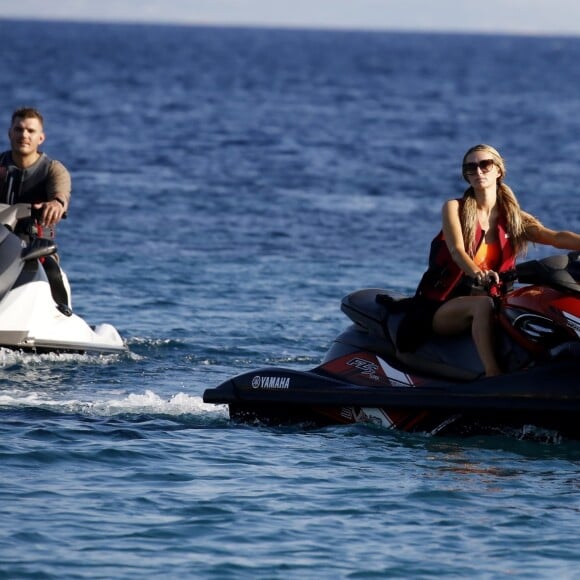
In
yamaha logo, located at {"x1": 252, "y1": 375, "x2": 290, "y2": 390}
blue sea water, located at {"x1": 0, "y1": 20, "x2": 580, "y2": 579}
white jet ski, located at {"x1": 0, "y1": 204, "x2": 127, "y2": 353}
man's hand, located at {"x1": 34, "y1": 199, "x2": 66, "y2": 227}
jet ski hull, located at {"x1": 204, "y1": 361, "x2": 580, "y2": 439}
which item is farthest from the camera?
man's hand, located at {"x1": 34, "y1": 199, "x2": 66, "y2": 227}

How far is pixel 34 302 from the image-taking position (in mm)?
9773

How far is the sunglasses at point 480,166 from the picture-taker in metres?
7.75

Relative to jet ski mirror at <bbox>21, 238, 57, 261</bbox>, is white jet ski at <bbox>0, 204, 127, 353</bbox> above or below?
below

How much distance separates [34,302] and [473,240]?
325 centimetres

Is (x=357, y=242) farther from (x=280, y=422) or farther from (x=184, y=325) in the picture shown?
(x=280, y=422)

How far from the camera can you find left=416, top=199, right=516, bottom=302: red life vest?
784 centimetres

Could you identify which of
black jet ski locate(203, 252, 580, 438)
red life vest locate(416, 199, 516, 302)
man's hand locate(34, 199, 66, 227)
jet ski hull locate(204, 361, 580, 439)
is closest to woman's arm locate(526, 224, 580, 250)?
red life vest locate(416, 199, 516, 302)

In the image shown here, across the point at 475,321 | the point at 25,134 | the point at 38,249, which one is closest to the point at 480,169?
the point at 475,321

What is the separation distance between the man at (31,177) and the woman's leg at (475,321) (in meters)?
3.20

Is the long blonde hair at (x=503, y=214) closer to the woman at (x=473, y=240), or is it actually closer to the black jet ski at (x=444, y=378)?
the woman at (x=473, y=240)

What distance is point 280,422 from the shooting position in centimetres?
820

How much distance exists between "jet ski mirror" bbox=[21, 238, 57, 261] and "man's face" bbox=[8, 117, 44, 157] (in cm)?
61

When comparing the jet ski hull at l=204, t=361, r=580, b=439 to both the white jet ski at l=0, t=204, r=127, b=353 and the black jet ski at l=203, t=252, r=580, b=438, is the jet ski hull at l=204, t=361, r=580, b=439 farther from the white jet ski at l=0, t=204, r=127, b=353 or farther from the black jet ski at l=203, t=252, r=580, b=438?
the white jet ski at l=0, t=204, r=127, b=353

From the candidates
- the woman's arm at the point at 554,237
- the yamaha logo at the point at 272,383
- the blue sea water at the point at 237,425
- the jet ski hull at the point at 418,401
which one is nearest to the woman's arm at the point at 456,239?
the woman's arm at the point at 554,237
